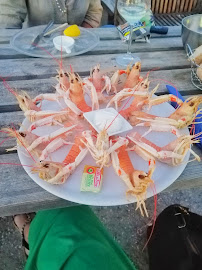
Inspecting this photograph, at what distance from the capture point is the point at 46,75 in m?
1.14

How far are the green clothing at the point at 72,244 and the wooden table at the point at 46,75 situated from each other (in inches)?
5.9

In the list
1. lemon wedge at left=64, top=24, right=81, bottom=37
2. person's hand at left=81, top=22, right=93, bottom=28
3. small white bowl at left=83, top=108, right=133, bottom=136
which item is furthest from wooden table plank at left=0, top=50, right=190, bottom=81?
person's hand at left=81, top=22, right=93, bottom=28

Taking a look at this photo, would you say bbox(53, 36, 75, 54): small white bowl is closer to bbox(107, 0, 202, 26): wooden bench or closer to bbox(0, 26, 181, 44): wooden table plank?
bbox(0, 26, 181, 44): wooden table plank

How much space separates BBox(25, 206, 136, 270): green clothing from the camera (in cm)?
77

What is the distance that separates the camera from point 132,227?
4.62 ft

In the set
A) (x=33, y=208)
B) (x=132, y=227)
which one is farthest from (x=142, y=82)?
(x=132, y=227)

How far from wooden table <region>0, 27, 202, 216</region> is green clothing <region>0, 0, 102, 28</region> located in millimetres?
350

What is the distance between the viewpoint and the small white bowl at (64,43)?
122 cm

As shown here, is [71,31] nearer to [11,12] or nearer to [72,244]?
[11,12]

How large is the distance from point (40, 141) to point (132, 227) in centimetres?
84

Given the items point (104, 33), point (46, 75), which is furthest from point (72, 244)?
point (104, 33)

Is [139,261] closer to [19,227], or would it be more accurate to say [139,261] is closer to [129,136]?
[19,227]

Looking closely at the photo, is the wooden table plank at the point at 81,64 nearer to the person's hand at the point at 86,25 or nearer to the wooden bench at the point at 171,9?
the person's hand at the point at 86,25

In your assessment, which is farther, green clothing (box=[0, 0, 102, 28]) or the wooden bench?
the wooden bench
